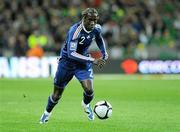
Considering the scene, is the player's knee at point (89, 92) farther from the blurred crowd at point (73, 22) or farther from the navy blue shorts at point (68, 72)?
the blurred crowd at point (73, 22)

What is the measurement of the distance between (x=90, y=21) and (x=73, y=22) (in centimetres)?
2198

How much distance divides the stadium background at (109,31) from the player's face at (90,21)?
1974cm

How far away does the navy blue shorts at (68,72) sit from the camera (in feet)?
43.5

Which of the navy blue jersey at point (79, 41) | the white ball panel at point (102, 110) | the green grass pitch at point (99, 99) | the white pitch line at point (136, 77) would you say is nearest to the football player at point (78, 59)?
the navy blue jersey at point (79, 41)

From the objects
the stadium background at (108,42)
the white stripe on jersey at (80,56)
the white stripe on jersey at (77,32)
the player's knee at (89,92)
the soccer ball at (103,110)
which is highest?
the white stripe on jersey at (77,32)

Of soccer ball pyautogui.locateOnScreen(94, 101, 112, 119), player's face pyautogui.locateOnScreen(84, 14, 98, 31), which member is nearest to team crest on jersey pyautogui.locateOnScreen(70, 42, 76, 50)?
player's face pyautogui.locateOnScreen(84, 14, 98, 31)

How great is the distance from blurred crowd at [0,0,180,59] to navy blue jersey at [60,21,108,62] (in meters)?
20.0

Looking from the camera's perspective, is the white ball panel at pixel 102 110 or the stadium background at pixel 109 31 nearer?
the white ball panel at pixel 102 110

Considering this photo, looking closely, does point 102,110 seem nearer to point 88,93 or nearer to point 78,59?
point 88,93

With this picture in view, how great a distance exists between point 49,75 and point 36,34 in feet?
8.99

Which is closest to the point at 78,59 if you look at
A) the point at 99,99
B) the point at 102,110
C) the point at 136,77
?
the point at 102,110

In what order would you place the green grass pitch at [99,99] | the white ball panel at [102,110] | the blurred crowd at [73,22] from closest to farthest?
the green grass pitch at [99,99]
the white ball panel at [102,110]
the blurred crowd at [73,22]

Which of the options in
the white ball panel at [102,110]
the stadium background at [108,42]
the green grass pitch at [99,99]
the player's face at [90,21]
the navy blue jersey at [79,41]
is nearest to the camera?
the green grass pitch at [99,99]

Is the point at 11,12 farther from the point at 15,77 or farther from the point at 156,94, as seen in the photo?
the point at 156,94
